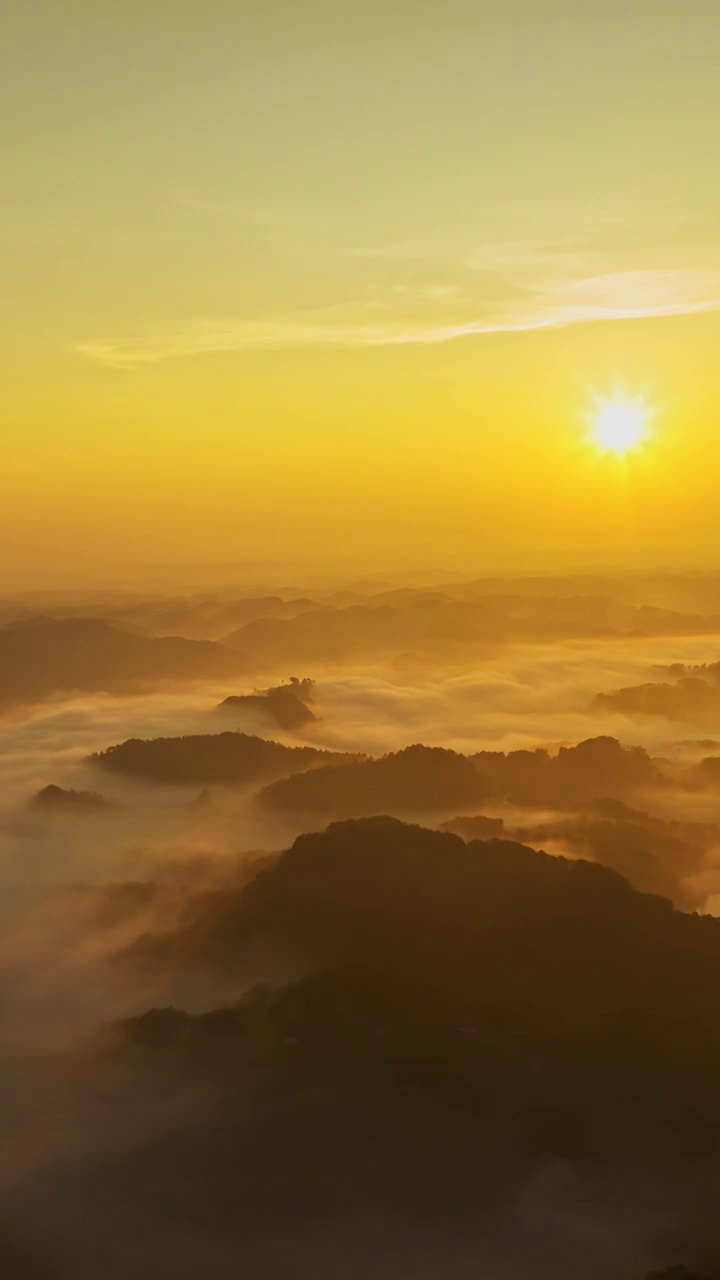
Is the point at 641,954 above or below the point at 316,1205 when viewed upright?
above

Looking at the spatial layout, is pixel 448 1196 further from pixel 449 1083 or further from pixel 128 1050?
pixel 128 1050

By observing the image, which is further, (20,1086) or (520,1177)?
(20,1086)

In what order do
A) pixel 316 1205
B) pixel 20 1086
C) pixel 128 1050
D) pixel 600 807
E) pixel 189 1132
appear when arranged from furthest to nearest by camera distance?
pixel 600 807 < pixel 128 1050 < pixel 20 1086 < pixel 189 1132 < pixel 316 1205

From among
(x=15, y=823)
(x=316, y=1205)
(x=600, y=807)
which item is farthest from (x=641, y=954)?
(x=15, y=823)

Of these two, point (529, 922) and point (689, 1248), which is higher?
point (529, 922)

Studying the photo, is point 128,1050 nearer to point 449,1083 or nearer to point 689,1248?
point 449,1083

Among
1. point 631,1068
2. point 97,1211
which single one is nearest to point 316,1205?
point 97,1211

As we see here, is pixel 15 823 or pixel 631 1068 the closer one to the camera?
pixel 631 1068

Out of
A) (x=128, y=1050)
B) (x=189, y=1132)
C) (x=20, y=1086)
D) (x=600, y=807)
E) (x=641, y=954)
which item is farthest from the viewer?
(x=600, y=807)

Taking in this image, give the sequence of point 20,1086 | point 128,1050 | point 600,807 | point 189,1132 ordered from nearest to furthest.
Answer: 1. point 189,1132
2. point 20,1086
3. point 128,1050
4. point 600,807
